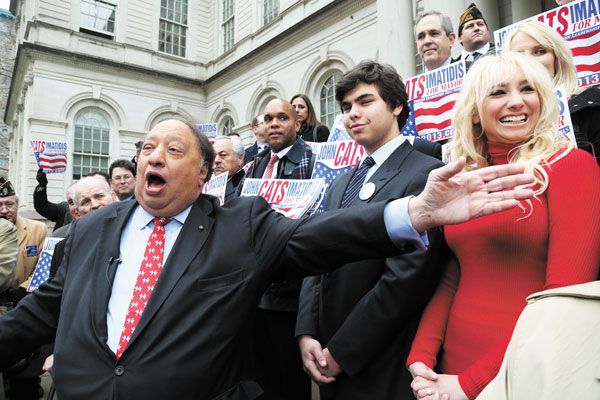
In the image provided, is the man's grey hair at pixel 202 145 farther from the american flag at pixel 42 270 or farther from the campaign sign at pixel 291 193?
the american flag at pixel 42 270

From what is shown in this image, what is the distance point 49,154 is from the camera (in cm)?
774

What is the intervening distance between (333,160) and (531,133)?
1.67m

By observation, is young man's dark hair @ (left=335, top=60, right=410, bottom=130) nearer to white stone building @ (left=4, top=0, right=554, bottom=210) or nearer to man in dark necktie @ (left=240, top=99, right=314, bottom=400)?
man in dark necktie @ (left=240, top=99, right=314, bottom=400)

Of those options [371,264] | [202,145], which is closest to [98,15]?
[202,145]

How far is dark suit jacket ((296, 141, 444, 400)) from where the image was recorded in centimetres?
174

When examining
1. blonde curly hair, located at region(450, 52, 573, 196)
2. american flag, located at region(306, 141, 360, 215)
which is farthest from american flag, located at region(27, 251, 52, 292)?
blonde curly hair, located at region(450, 52, 573, 196)

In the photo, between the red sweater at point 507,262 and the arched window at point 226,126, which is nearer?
the red sweater at point 507,262

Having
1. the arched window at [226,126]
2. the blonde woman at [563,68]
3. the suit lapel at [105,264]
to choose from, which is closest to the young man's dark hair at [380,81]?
the blonde woman at [563,68]

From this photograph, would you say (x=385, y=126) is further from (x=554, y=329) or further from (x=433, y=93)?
(x=554, y=329)

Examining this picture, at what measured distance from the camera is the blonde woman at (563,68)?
1832mm

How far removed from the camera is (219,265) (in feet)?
5.46

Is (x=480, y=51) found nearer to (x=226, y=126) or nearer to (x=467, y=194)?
(x=467, y=194)

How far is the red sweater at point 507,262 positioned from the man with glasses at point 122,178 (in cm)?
417

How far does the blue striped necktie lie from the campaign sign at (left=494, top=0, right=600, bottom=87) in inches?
45.5
